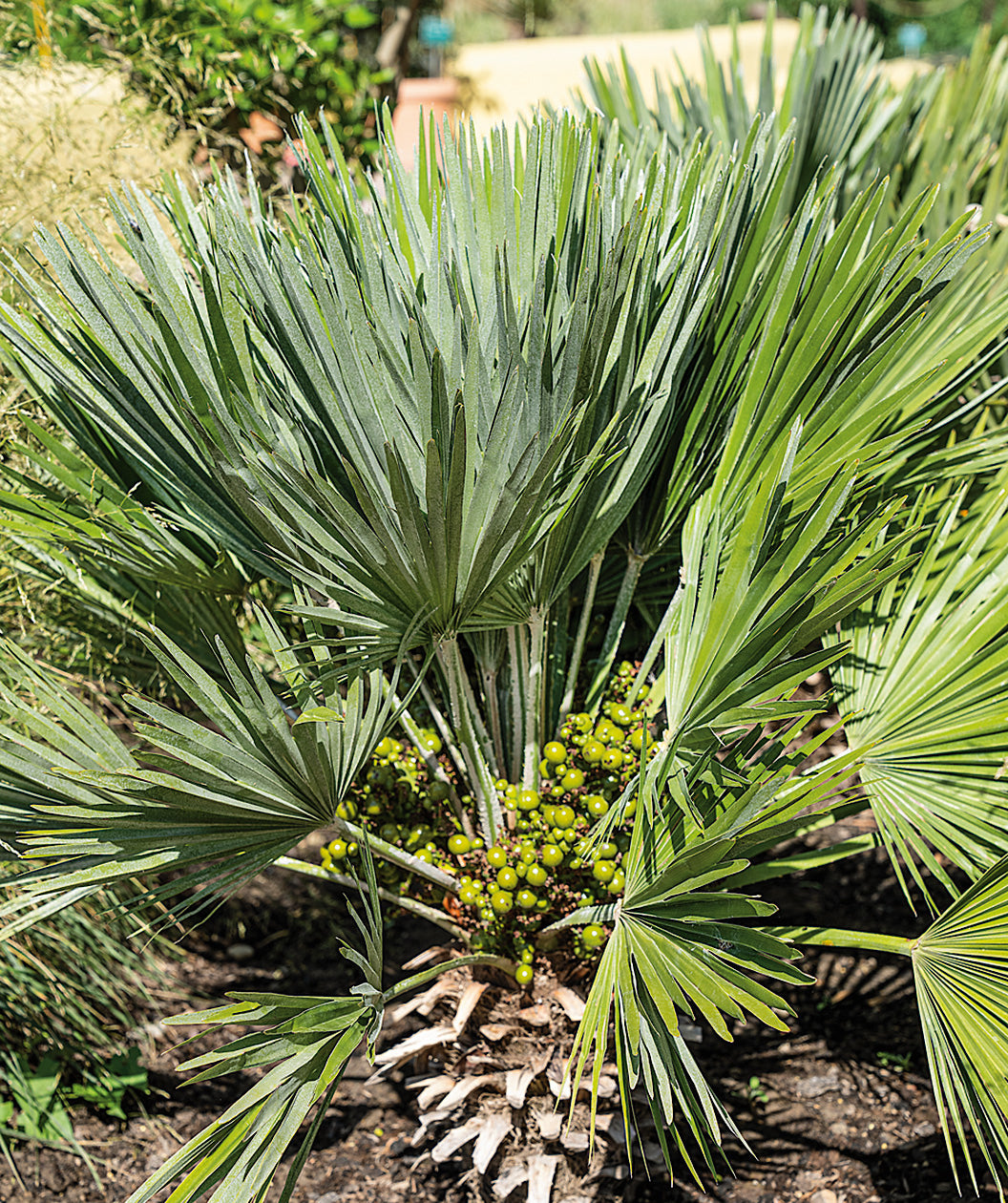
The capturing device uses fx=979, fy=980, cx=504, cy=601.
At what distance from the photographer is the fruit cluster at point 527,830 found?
4.91 ft

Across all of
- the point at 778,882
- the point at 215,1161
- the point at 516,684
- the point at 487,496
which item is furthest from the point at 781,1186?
the point at 487,496

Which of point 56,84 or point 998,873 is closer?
point 998,873

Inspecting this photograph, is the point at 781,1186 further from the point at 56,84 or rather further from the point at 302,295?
the point at 56,84

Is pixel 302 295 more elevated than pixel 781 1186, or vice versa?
pixel 302 295

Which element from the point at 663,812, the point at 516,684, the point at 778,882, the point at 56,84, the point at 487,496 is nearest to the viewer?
→ the point at 487,496

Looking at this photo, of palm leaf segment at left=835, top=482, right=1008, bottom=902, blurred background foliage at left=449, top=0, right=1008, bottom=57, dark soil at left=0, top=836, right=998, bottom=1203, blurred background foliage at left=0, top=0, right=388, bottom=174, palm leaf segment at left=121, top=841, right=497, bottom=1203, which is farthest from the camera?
blurred background foliage at left=449, top=0, right=1008, bottom=57

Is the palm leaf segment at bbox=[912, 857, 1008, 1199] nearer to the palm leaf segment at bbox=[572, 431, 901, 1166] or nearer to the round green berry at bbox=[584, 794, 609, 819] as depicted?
the palm leaf segment at bbox=[572, 431, 901, 1166]

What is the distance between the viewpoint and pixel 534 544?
1.31m

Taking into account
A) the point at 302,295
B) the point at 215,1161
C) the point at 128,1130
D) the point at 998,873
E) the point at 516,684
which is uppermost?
the point at 302,295

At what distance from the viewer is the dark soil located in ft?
6.08

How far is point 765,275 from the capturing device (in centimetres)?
151

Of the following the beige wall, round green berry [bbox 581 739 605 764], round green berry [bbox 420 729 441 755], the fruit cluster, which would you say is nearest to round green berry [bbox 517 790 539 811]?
the fruit cluster

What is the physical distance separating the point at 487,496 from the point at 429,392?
0.16m

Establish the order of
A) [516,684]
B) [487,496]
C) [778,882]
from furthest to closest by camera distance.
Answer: [778,882] < [516,684] < [487,496]
